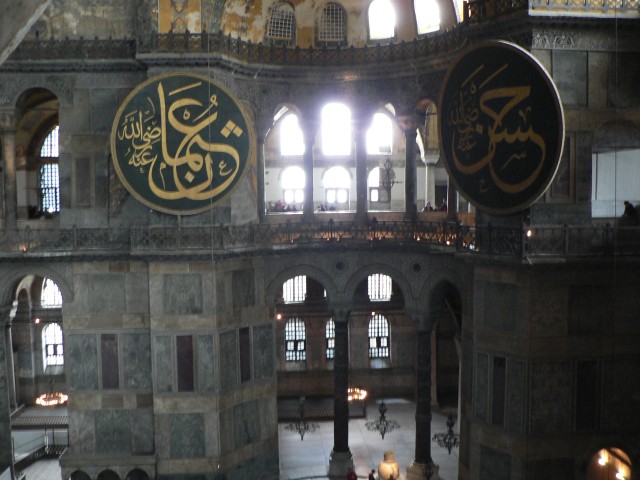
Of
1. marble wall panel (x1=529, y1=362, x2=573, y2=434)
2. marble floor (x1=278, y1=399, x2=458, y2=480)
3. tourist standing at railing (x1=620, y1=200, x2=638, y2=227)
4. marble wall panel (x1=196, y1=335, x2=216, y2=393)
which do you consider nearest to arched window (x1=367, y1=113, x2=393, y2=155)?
marble floor (x1=278, y1=399, x2=458, y2=480)

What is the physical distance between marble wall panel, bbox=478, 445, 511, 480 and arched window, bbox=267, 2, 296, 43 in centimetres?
1027

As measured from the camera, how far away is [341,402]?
51.9 feet

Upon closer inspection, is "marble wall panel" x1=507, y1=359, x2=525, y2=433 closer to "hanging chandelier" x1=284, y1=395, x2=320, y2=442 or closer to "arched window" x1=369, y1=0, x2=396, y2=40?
"hanging chandelier" x1=284, y1=395, x2=320, y2=442

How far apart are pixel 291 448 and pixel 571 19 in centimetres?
1256

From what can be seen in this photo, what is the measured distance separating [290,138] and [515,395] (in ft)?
55.1

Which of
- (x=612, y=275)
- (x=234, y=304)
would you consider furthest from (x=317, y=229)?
(x=612, y=275)

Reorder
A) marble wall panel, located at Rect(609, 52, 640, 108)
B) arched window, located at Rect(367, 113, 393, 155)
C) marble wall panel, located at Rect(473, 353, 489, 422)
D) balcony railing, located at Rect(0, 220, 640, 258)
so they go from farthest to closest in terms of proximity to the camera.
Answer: arched window, located at Rect(367, 113, 393, 155), marble wall panel, located at Rect(473, 353, 489, 422), marble wall panel, located at Rect(609, 52, 640, 108), balcony railing, located at Rect(0, 220, 640, 258)

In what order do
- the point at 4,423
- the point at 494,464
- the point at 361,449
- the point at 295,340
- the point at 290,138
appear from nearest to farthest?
the point at 494,464, the point at 4,423, the point at 361,449, the point at 295,340, the point at 290,138

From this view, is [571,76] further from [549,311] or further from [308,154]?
Result: [308,154]

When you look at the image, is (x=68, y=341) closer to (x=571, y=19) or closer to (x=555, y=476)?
(x=555, y=476)

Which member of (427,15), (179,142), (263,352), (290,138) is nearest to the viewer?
(179,142)

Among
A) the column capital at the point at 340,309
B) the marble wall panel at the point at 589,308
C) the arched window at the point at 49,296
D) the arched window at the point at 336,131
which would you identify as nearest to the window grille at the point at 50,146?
the arched window at the point at 49,296

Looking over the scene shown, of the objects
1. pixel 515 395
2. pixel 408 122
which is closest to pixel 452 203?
pixel 408 122

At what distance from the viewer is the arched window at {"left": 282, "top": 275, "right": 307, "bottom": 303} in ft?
74.0
